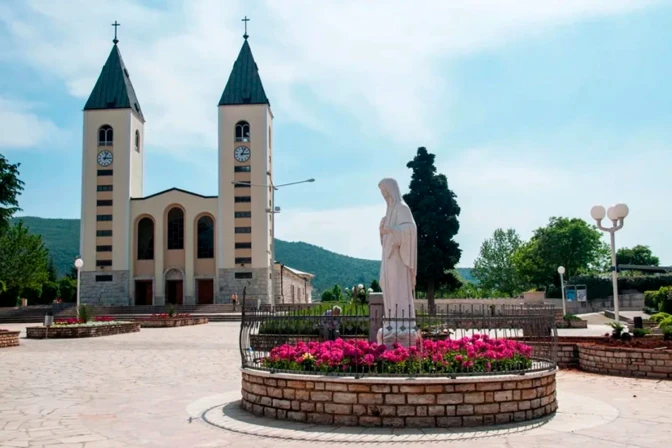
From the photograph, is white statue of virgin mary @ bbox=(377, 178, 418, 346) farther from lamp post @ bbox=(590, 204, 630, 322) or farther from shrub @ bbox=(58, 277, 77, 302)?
shrub @ bbox=(58, 277, 77, 302)

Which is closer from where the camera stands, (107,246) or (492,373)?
(492,373)

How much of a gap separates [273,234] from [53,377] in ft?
133

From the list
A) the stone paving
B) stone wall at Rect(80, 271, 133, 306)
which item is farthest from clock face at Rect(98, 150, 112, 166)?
the stone paving

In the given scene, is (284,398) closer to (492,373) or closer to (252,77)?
(492,373)

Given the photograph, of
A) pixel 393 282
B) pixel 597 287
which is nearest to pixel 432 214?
pixel 597 287

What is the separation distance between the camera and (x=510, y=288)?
3127 inches

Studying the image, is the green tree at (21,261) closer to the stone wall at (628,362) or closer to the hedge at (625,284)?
the hedge at (625,284)

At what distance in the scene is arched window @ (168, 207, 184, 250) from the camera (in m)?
54.3

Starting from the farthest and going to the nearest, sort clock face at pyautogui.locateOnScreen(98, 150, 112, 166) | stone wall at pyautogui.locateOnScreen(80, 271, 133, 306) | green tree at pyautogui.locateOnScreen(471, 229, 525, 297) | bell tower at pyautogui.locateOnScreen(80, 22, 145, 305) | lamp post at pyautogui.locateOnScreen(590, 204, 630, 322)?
green tree at pyautogui.locateOnScreen(471, 229, 525, 297), clock face at pyautogui.locateOnScreen(98, 150, 112, 166), bell tower at pyautogui.locateOnScreen(80, 22, 145, 305), stone wall at pyautogui.locateOnScreen(80, 271, 133, 306), lamp post at pyautogui.locateOnScreen(590, 204, 630, 322)

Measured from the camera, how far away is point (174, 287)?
54.0m

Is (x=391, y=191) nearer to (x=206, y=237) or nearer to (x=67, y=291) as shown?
(x=206, y=237)

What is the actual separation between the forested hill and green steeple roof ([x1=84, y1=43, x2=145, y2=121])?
92039 mm

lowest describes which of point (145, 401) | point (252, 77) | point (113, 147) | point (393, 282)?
point (145, 401)

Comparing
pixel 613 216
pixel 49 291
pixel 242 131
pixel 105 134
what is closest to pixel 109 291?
pixel 105 134
